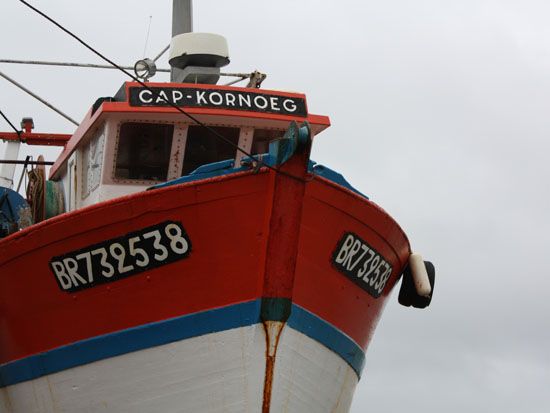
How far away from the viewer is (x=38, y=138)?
21859 mm

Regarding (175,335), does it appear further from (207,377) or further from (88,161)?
(88,161)

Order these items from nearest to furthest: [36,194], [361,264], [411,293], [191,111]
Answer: [361,264] → [191,111] → [411,293] → [36,194]

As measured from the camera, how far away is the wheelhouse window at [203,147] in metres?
16.2

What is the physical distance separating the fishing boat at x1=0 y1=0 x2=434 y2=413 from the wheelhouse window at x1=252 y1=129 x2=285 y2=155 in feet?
3.64

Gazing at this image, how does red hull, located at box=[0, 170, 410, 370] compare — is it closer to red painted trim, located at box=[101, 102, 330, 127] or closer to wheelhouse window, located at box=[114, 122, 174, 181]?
wheelhouse window, located at box=[114, 122, 174, 181]

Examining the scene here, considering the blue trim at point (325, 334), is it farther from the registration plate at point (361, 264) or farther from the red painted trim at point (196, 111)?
the red painted trim at point (196, 111)

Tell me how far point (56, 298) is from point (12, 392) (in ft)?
6.19

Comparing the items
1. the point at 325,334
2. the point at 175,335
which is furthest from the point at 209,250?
the point at 325,334

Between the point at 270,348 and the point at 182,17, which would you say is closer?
the point at 270,348

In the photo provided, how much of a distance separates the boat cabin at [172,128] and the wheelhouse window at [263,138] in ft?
0.04

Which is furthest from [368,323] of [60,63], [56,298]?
[60,63]

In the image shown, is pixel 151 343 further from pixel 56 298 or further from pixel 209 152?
pixel 209 152

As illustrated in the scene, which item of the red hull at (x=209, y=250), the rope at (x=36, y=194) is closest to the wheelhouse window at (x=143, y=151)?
the red hull at (x=209, y=250)

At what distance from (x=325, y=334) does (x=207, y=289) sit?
4.70 feet
